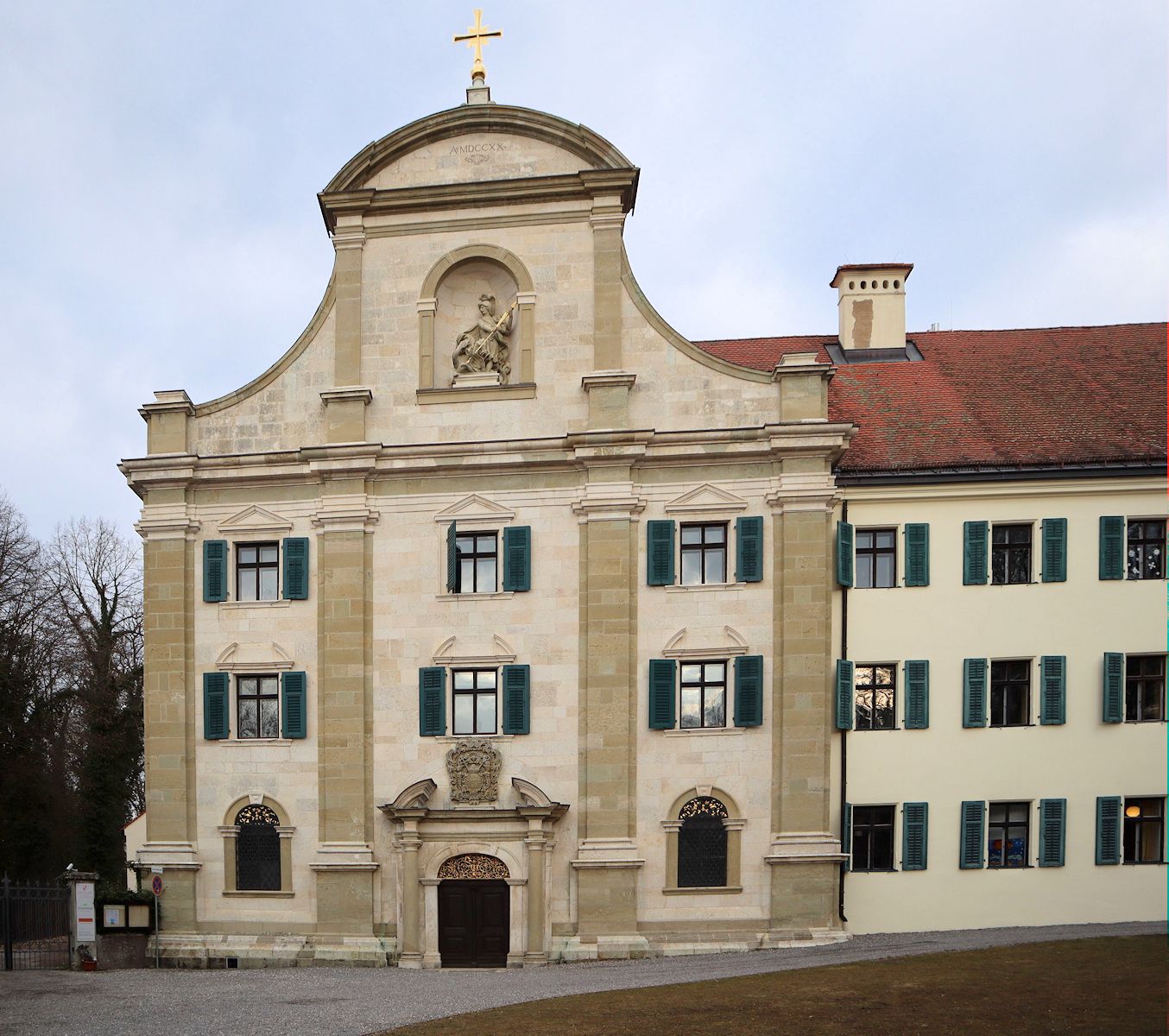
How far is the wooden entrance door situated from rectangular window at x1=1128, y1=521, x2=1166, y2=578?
14.4 metres

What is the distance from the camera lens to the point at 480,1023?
54.4ft

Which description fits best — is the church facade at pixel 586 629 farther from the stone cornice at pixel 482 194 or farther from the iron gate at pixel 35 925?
the iron gate at pixel 35 925

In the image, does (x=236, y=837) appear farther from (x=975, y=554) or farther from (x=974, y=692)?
(x=975, y=554)

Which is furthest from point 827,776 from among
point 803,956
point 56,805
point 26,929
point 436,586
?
point 56,805

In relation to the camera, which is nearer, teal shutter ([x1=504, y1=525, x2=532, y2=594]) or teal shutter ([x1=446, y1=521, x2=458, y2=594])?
teal shutter ([x1=504, y1=525, x2=532, y2=594])

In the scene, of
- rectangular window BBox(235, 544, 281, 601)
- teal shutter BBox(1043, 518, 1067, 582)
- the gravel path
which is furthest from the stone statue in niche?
the gravel path

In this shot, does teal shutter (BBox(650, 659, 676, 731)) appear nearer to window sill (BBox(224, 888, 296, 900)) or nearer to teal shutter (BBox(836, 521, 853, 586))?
teal shutter (BBox(836, 521, 853, 586))

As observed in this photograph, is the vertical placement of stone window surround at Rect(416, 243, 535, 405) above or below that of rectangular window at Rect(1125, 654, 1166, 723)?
above

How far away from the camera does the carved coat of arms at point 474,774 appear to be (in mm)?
23562

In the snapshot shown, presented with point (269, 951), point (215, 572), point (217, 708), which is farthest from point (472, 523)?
point (269, 951)

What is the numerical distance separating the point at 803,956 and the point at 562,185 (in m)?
16.0

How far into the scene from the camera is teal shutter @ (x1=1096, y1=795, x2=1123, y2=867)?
925 inches

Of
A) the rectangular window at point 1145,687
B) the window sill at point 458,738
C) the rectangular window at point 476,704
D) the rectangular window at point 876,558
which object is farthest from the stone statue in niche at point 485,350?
the rectangular window at point 1145,687

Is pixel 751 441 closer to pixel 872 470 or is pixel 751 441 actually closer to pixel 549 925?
pixel 872 470
